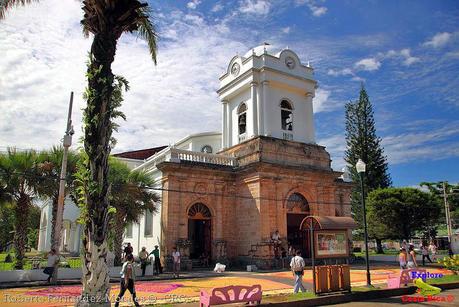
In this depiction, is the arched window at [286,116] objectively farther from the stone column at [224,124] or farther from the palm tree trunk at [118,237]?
the palm tree trunk at [118,237]

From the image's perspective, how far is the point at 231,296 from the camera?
9.80 metres

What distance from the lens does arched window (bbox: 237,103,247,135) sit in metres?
26.2

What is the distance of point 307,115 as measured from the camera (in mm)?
26516

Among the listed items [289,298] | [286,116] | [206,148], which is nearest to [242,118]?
[286,116]

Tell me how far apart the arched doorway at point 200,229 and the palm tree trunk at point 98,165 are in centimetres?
1388

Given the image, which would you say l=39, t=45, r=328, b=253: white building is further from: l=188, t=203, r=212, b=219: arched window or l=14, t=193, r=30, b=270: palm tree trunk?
l=14, t=193, r=30, b=270: palm tree trunk

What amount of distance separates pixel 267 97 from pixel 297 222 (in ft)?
27.0

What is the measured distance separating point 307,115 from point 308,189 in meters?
5.40

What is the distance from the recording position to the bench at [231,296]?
9.40 m

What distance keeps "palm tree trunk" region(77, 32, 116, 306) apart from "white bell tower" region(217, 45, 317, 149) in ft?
51.5

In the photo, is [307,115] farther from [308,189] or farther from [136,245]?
[136,245]

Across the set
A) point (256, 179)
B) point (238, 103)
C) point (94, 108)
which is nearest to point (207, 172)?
point (256, 179)

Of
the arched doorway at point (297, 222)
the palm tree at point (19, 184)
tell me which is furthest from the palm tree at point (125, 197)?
the arched doorway at point (297, 222)

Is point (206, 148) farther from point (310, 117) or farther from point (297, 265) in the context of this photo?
point (297, 265)
